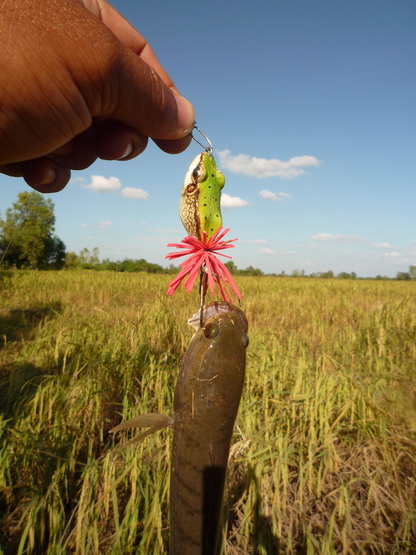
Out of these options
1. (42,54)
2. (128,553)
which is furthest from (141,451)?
(42,54)

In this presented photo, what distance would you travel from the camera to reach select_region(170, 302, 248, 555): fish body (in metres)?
0.93

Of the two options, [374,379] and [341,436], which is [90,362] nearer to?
[341,436]

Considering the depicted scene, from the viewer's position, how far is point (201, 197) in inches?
34.9

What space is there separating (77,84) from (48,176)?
2.15 feet

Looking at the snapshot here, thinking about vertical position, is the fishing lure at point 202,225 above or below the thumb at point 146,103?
below

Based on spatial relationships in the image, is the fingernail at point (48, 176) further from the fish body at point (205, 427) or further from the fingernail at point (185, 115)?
the fish body at point (205, 427)

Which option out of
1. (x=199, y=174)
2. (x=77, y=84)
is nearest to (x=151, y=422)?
(x=199, y=174)

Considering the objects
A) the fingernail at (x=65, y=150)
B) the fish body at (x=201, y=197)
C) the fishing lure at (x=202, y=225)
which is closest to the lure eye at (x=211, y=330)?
the fishing lure at (x=202, y=225)

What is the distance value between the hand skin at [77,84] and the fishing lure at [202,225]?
374mm

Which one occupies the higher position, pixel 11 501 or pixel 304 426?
pixel 304 426

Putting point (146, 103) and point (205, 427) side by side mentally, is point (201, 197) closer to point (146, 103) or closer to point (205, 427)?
point (146, 103)

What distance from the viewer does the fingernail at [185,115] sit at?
1.21 meters

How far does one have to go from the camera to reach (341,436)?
209cm

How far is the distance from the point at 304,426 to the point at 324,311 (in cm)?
417
